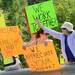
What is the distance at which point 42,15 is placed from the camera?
9.00 m

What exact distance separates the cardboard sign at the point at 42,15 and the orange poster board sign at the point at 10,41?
39cm

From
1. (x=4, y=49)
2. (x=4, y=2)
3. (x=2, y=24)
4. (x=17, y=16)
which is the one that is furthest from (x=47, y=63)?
(x=4, y=2)

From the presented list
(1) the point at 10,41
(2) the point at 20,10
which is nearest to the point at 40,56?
(1) the point at 10,41

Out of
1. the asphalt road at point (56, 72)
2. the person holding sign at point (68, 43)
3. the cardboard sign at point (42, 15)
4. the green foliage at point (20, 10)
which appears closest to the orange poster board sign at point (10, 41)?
the cardboard sign at point (42, 15)

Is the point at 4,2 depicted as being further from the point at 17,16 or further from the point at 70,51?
the point at 70,51

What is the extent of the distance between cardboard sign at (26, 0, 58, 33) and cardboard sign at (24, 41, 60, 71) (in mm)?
1104

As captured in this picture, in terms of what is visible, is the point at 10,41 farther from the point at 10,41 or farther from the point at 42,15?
the point at 42,15

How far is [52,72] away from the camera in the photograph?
670 centimetres

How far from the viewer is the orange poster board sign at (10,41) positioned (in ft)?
27.8

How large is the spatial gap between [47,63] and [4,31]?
1.30 m

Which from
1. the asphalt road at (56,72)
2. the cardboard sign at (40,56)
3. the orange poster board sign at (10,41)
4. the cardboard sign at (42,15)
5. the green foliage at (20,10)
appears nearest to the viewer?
the asphalt road at (56,72)

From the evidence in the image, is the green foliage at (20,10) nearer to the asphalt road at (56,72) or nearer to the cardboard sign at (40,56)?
the cardboard sign at (40,56)

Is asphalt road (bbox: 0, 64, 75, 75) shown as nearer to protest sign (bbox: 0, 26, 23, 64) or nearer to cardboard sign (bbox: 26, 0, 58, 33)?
protest sign (bbox: 0, 26, 23, 64)

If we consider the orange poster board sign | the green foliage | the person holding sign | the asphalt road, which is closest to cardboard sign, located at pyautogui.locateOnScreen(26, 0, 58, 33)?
the orange poster board sign
